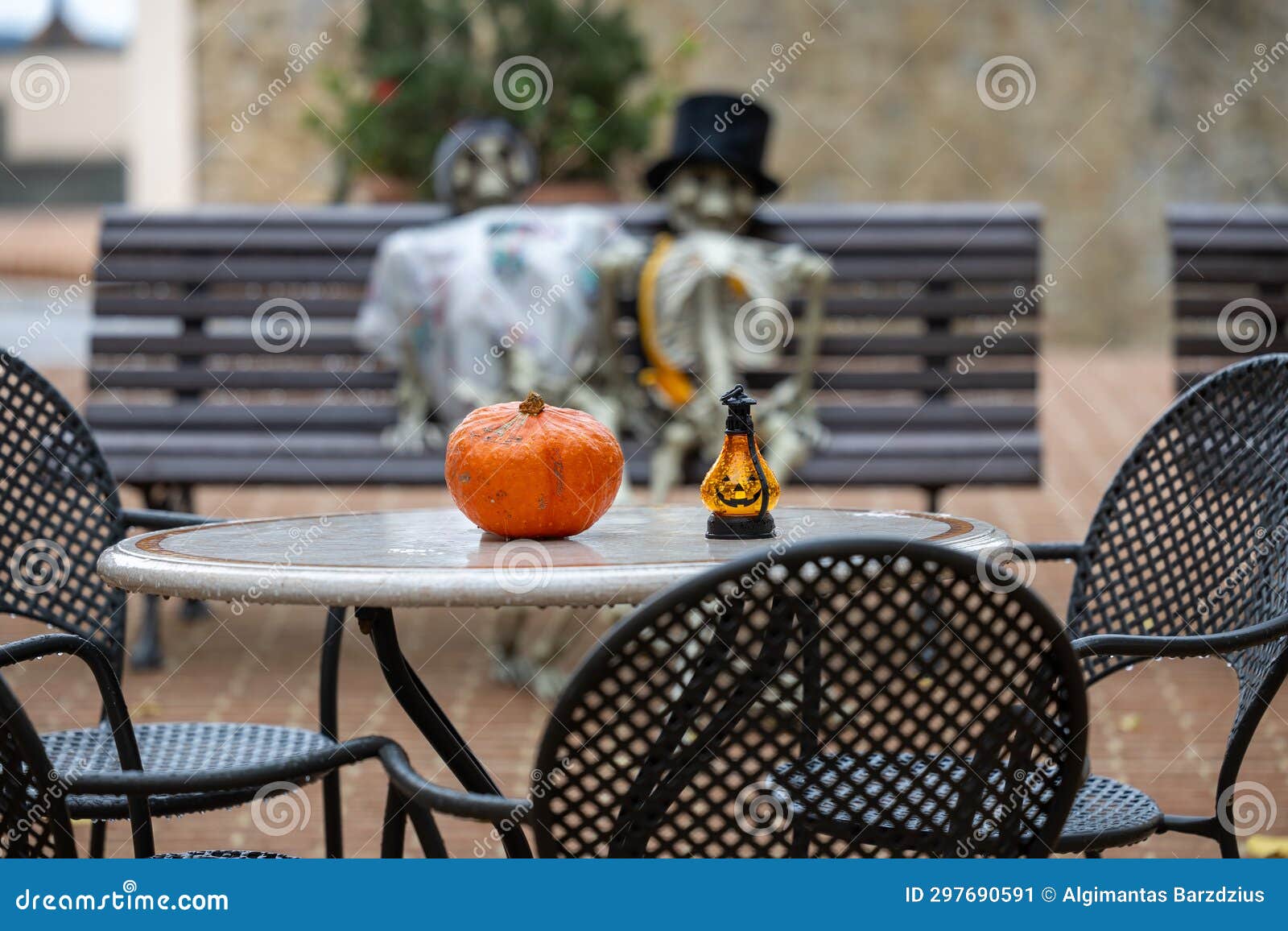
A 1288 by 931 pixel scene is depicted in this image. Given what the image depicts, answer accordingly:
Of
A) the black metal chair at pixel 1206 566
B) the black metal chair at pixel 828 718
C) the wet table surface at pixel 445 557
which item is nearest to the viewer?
the black metal chair at pixel 828 718

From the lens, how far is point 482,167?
5.43 meters

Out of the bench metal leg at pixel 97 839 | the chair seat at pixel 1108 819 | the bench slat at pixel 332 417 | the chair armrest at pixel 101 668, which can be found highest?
the bench slat at pixel 332 417

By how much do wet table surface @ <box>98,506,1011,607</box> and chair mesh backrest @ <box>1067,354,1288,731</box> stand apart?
39 centimetres

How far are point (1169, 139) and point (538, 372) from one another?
11.6m

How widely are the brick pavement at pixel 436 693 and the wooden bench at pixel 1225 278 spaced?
1.03 meters

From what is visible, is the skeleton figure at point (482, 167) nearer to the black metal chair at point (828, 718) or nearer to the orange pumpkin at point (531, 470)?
the orange pumpkin at point (531, 470)

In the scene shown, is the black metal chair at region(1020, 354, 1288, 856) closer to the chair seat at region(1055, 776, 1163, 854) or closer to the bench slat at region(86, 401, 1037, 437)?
the chair seat at region(1055, 776, 1163, 854)

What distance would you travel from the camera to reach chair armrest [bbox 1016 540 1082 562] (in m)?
2.60

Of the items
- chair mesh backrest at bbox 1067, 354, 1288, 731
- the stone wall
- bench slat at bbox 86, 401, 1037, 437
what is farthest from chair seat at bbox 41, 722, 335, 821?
the stone wall

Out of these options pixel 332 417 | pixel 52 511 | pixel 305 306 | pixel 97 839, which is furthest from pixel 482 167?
pixel 97 839

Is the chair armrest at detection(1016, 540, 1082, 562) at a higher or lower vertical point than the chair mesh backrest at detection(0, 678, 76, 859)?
higher

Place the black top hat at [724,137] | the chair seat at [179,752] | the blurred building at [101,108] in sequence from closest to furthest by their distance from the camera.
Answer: the chair seat at [179,752], the black top hat at [724,137], the blurred building at [101,108]

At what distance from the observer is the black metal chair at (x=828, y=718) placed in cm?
142

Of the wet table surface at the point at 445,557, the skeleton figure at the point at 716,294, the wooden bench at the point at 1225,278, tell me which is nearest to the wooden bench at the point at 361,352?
the skeleton figure at the point at 716,294
